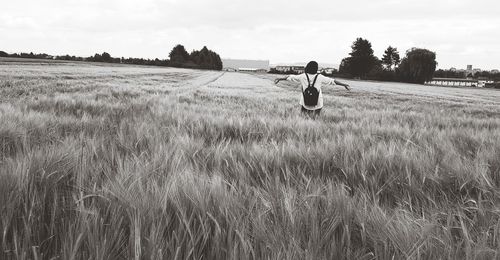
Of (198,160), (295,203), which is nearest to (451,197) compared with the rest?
(295,203)

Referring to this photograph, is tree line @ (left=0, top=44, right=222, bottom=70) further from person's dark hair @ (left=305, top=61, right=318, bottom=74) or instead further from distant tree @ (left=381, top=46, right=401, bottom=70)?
person's dark hair @ (left=305, top=61, right=318, bottom=74)

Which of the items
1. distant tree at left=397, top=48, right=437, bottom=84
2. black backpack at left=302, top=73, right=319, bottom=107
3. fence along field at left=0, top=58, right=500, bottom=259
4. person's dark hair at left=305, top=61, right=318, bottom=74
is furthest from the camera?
distant tree at left=397, top=48, right=437, bottom=84

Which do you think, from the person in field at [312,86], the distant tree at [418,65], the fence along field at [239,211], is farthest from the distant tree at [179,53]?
the fence along field at [239,211]

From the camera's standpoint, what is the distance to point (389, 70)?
8306 cm

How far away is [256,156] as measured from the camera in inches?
76.1

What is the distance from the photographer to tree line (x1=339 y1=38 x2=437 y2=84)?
7419cm

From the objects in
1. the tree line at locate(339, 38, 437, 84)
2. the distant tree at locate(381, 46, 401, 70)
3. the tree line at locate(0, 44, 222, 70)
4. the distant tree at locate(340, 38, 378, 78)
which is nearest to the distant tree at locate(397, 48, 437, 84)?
the tree line at locate(339, 38, 437, 84)

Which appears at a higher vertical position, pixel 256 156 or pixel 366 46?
pixel 366 46

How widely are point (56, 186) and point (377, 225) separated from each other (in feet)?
3.89

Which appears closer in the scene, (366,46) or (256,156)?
(256,156)

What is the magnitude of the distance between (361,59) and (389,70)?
738 centimetres

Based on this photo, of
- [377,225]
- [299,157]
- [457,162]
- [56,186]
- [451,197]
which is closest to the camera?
[377,225]

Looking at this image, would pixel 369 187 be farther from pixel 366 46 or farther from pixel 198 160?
pixel 366 46

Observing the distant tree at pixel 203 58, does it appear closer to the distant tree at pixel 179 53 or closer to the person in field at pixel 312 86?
the distant tree at pixel 179 53
